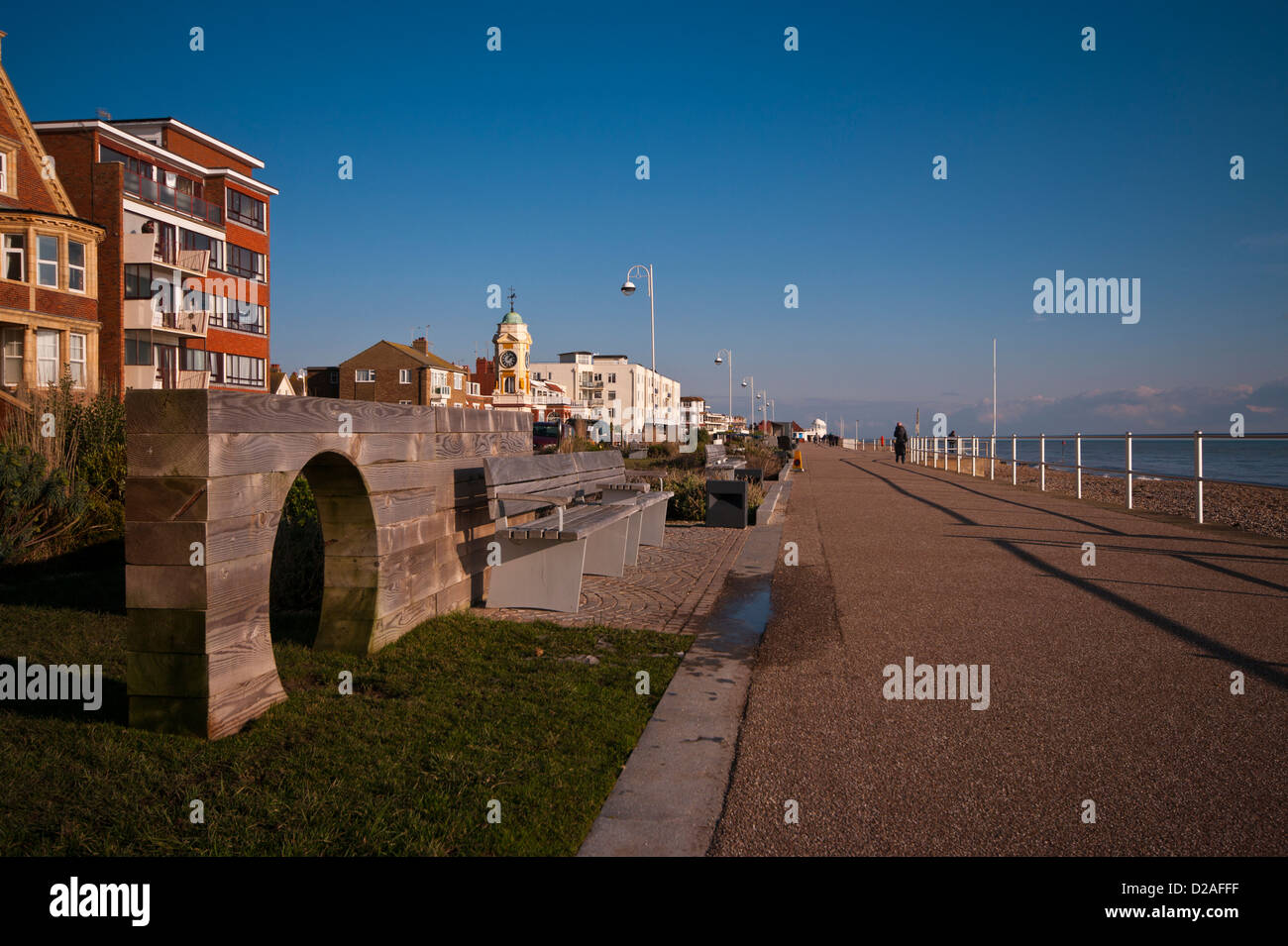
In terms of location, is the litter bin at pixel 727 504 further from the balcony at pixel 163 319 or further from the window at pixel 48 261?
the balcony at pixel 163 319

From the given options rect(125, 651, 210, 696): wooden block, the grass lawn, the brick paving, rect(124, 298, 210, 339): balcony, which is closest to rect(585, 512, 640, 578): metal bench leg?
the brick paving

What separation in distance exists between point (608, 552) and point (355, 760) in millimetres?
4838

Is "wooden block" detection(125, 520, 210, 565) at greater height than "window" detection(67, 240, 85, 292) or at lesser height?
lesser

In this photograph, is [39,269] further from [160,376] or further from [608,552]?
[608,552]

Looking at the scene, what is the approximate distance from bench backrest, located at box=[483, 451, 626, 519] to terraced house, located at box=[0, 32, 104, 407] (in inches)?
859

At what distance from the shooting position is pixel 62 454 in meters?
9.16

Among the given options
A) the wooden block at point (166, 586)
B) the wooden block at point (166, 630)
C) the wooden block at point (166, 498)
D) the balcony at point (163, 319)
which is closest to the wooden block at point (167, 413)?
the wooden block at point (166, 498)

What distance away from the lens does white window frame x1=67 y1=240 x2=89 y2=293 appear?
2770 cm

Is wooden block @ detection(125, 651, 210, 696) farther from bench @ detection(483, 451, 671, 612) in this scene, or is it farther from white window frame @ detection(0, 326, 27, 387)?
white window frame @ detection(0, 326, 27, 387)

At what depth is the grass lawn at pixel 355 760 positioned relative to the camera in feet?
9.86

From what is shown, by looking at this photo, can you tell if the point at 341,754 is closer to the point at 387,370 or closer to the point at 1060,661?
Answer: the point at 1060,661

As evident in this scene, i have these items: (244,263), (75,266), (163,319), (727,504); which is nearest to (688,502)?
(727,504)

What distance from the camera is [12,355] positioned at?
26.3 m
